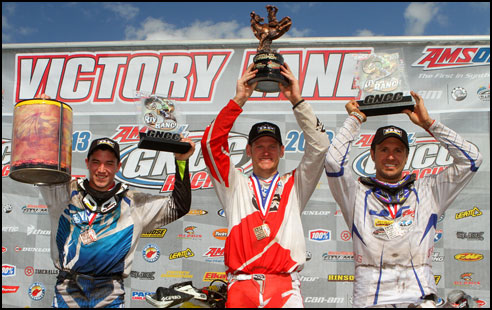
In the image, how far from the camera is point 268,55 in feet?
9.08

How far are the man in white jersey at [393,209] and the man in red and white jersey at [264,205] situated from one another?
21cm

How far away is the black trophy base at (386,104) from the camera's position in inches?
108

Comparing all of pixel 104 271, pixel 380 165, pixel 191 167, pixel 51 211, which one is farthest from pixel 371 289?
pixel 191 167

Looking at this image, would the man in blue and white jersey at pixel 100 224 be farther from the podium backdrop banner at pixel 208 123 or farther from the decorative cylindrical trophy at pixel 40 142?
the podium backdrop banner at pixel 208 123

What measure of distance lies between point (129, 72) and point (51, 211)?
6.74 feet

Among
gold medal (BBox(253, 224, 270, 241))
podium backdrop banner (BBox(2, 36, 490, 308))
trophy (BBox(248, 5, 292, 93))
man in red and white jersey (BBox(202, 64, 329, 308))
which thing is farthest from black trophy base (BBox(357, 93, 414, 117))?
podium backdrop banner (BBox(2, 36, 490, 308))

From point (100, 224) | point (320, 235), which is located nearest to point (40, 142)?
point (100, 224)

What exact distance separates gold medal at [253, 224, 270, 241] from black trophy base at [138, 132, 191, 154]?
0.71 metres

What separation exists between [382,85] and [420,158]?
1.76 m

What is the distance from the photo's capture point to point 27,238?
4.43 meters

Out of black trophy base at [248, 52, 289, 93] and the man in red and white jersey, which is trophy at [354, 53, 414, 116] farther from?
black trophy base at [248, 52, 289, 93]

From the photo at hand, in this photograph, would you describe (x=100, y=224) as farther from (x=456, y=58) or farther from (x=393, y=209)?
(x=456, y=58)

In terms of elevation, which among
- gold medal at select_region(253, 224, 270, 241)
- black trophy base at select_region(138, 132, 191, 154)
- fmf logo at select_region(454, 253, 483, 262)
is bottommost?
fmf logo at select_region(454, 253, 483, 262)

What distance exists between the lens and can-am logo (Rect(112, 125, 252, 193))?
445cm
